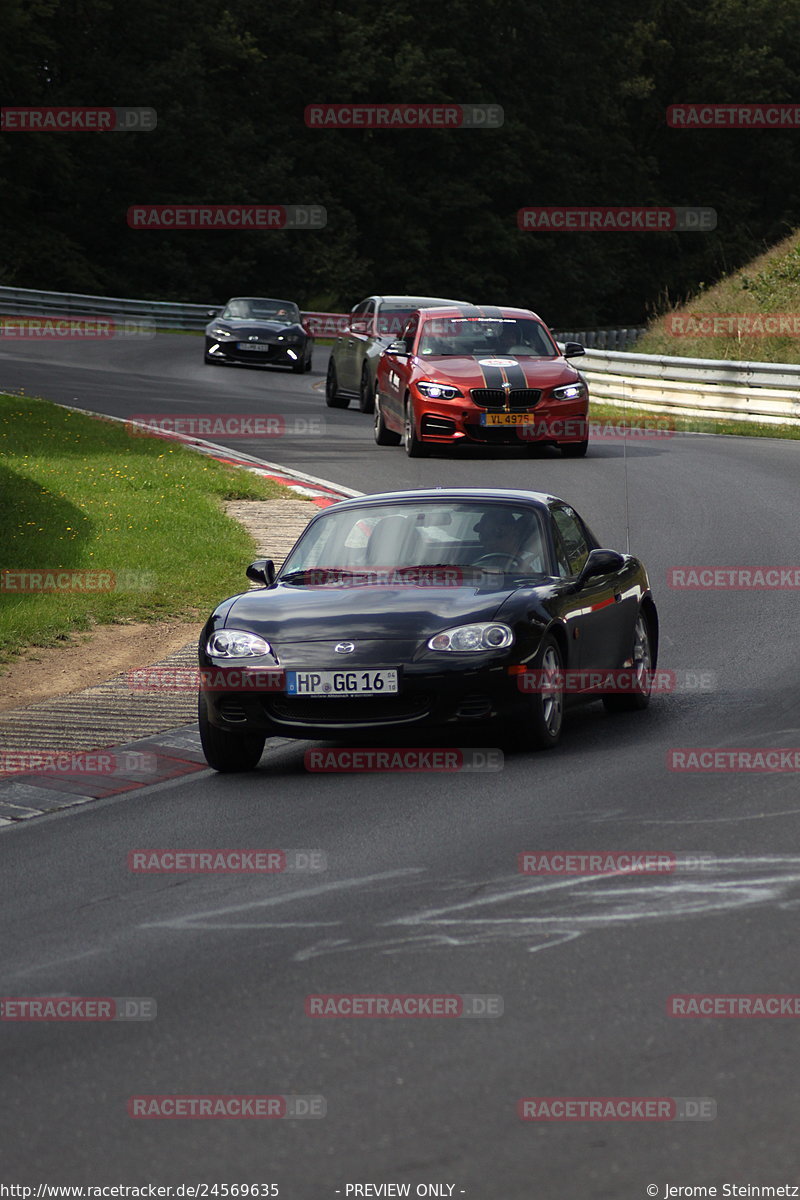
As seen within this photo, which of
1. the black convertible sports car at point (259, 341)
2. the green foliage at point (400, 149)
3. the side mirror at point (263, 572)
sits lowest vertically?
the side mirror at point (263, 572)

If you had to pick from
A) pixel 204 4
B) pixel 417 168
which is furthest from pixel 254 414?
pixel 417 168

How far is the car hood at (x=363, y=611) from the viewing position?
9.49 meters

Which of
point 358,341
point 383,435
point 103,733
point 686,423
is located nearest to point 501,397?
point 383,435

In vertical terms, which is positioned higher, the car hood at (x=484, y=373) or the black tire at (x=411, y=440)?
the car hood at (x=484, y=373)

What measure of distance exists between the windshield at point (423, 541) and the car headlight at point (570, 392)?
487 inches

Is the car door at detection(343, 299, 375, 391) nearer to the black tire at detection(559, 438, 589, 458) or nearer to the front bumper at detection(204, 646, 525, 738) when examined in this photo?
the black tire at detection(559, 438, 589, 458)

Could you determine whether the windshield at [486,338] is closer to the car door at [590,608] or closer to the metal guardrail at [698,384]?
the metal guardrail at [698,384]

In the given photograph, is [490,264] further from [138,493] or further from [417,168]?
[138,493]

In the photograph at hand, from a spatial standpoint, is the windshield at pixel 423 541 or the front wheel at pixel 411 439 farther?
the front wheel at pixel 411 439

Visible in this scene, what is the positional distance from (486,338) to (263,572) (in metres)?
13.8

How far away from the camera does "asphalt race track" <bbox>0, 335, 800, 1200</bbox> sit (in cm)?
466

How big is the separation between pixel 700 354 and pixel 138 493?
56.7 ft

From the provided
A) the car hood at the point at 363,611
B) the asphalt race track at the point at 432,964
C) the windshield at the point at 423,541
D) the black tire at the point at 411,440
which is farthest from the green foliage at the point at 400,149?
the asphalt race track at the point at 432,964

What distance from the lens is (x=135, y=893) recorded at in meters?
7.32
